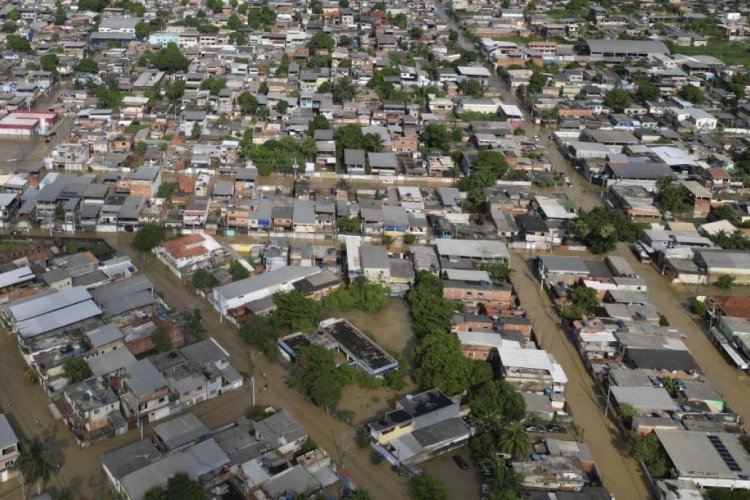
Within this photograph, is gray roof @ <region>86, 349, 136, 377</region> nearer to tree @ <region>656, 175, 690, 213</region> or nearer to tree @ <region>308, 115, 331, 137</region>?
tree @ <region>308, 115, 331, 137</region>

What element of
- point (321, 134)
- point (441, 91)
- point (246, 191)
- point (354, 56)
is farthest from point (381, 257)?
point (354, 56)

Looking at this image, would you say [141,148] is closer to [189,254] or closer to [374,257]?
[189,254]

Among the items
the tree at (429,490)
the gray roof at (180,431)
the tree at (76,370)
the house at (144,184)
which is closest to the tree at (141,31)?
the house at (144,184)

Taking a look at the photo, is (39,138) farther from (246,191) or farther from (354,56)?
(354,56)

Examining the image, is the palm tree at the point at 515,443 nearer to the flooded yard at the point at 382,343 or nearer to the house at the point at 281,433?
the flooded yard at the point at 382,343

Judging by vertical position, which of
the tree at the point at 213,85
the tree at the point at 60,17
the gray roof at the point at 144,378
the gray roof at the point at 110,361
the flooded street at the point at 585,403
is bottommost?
the tree at the point at 60,17

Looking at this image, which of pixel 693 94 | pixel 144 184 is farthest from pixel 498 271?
pixel 693 94

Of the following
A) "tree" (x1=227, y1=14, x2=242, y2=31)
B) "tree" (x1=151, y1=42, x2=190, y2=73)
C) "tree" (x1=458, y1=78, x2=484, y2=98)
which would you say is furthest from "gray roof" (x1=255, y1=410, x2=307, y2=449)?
"tree" (x1=227, y1=14, x2=242, y2=31)
